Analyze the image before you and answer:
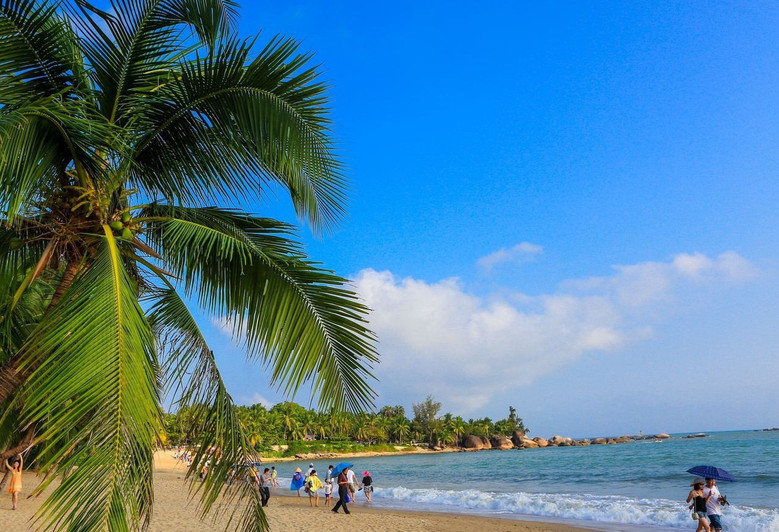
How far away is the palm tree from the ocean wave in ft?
51.6

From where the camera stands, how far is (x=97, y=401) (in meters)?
3.62

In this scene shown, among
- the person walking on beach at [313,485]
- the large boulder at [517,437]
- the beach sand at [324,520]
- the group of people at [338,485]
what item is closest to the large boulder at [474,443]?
the large boulder at [517,437]

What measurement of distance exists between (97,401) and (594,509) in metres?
20.3

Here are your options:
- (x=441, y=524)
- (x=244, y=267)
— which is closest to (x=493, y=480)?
(x=441, y=524)

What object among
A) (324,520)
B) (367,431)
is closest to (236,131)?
(324,520)

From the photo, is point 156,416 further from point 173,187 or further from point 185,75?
point 185,75

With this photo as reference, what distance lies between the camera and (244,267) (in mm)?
5352

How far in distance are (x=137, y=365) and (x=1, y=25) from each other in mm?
3072

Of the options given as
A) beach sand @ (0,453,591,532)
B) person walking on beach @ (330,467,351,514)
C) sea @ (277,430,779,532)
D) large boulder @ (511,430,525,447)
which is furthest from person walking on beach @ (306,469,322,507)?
large boulder @ (511,430,525,447)

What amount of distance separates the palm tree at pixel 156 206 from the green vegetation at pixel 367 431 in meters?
54.9

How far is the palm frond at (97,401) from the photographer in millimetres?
3355

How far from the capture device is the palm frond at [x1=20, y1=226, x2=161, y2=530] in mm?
3355

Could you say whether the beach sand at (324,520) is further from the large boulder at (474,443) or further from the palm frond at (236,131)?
the large boulder at (474,443)

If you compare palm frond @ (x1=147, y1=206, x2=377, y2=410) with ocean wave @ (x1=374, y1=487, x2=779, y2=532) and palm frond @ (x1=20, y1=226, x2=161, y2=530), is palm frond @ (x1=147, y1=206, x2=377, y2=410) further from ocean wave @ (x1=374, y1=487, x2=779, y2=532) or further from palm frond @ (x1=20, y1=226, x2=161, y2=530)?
ocean wave @ (x1=374, y1=487, x2=779, y2=532)
